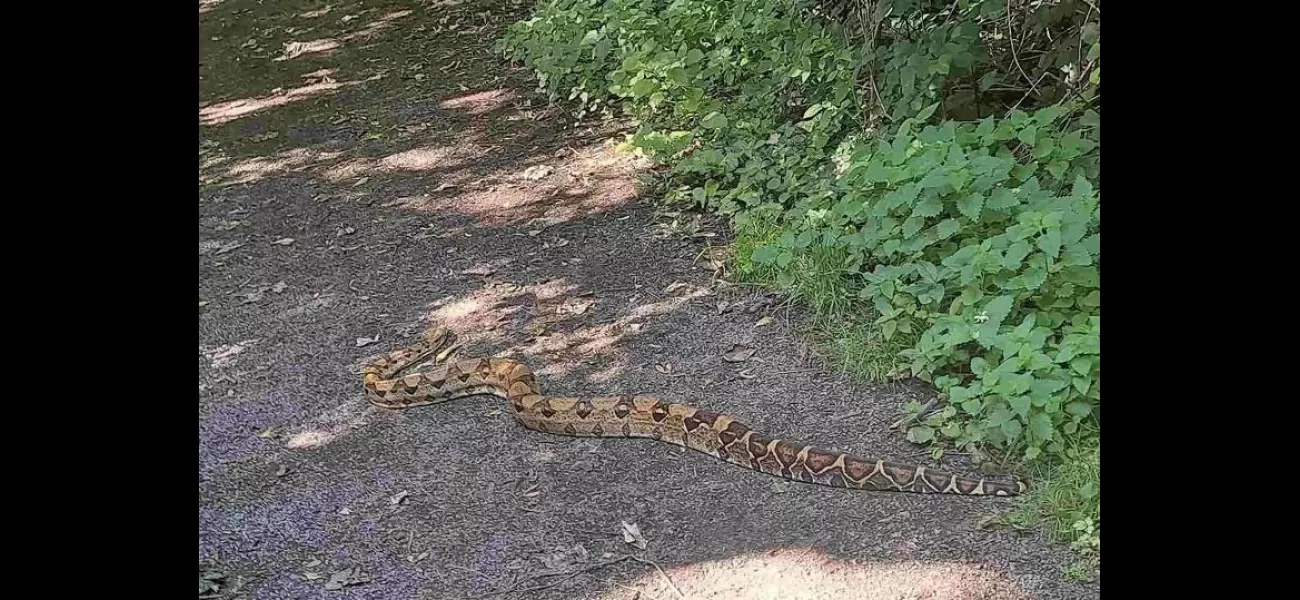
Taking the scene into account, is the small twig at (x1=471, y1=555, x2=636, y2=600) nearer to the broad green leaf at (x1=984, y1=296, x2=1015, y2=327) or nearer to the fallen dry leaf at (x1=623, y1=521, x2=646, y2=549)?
the fallen dry leaf at (x1=623, y1=521, x2=646, y2=549)

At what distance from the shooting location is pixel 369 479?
494 centimetres

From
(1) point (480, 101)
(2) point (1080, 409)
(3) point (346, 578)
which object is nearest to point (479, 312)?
(3) point (346, 578)

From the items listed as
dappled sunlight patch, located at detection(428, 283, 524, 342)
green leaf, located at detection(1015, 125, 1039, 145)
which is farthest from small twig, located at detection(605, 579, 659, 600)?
green leaf, located at detection(1015, 125, 1039, 145)

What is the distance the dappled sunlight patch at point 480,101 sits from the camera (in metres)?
9.98

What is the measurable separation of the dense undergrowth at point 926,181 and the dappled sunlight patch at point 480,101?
1446mm

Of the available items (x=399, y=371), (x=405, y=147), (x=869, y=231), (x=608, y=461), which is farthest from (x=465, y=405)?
(x=405, y=147)

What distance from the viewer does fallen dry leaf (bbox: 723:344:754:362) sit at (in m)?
5.61

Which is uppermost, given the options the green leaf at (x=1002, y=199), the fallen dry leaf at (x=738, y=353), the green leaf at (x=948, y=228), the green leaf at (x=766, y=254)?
the green leaf at (x=1002, y=199)

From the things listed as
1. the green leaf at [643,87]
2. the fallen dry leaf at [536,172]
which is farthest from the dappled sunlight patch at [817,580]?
the green leaf at [643,87]

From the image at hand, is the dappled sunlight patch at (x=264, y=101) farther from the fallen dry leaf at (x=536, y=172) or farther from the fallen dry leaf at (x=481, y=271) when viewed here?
the fallen dry leaf at (x=481, y=271)

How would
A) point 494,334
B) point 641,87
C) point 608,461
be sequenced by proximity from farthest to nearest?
point 641,87
point 494,334
point 608,461

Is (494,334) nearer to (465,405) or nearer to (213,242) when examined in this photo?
(465,405)
